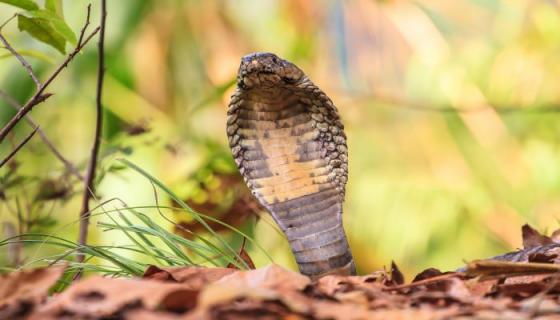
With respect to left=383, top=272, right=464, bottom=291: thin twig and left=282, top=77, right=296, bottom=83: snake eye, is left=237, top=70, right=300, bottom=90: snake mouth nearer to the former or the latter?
left=282, top=77, right=296, bottom=83: snake eye

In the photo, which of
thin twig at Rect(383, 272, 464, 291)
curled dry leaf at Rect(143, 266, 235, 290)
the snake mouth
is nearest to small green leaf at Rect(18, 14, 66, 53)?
the snake mouth

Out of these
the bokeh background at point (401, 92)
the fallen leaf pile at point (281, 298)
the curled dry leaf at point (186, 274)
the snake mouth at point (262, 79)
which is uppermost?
the bokeh background at point (401, 92)

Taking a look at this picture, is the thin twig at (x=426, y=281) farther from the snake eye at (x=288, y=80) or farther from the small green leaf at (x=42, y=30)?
the small green leaf at (x=42, y=30)

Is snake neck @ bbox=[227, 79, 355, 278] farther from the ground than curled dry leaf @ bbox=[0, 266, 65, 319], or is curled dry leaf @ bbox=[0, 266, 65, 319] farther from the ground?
snake neck @ bbox=[227, 79, 355, 278]

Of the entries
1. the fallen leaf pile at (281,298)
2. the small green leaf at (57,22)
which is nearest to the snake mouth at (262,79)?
the small green leaf at (57,22)

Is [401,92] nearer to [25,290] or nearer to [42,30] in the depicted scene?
[42,30]

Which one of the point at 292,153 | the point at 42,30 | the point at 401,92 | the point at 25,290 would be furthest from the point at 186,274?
the point at 401,92
